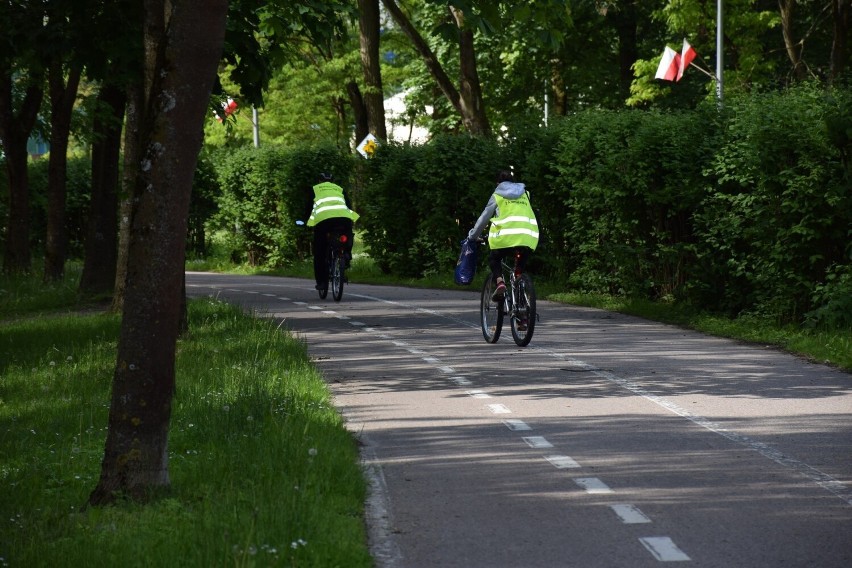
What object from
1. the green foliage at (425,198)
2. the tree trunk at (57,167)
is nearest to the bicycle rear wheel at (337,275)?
the green foliage at (425,198)

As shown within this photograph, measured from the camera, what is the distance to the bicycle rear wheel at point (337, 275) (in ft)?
75.6

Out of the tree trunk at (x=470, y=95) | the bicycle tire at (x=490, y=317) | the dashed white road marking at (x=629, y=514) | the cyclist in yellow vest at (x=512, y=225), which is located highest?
the tree trunk at (x=470, y=95)

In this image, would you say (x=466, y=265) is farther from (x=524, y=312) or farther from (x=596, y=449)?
(x=596, y=449)

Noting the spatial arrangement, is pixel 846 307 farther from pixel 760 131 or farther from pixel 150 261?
pixel 150 261

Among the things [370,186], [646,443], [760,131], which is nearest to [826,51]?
[370,186]

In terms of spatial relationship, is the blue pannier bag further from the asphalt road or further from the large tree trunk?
the large tree trunk

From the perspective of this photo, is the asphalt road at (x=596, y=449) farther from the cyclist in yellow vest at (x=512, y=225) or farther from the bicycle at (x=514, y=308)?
the cyclist in yellow vest at (x=512, y=225)

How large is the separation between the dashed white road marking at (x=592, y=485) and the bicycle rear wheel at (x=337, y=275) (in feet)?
48.8

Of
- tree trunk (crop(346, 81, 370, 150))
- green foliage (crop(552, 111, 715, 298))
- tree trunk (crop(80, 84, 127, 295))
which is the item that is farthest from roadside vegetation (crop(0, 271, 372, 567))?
tree trunk (crop(346, 81, 370, 150))

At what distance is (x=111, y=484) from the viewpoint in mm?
7465

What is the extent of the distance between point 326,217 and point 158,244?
622 inches

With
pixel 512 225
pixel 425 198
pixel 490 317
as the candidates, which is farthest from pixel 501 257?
pixel 425 198

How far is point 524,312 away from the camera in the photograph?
51.4 feet

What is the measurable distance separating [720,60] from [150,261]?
26.7 meters
